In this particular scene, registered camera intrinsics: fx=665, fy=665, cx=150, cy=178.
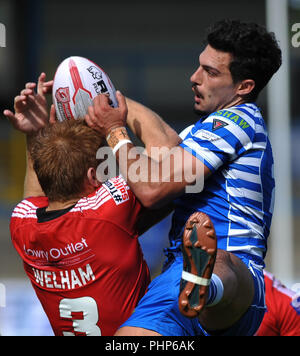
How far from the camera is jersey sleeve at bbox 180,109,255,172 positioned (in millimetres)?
2918

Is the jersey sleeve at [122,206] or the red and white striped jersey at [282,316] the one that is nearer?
the jersey sleeve at [122,206]

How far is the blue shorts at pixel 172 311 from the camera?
110 inches

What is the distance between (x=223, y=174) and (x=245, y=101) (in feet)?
1.45

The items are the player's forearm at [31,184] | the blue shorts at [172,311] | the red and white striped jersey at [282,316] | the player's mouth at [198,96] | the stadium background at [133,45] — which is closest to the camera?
the blue shorts at [172,311]

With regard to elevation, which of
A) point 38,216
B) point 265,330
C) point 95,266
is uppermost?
point 38,216

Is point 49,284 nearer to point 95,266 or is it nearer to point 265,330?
point 95,266

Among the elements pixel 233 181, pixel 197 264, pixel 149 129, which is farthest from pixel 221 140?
pixel 197 264

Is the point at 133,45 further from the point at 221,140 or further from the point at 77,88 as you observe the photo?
the point at 221,140

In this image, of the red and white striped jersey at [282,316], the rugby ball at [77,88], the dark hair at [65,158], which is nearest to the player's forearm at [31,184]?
the rugby ball at [77,88]

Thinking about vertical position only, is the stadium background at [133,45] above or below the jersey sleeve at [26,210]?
Result: below

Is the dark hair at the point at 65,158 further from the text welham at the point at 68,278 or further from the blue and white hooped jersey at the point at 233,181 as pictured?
the blue and white hooped jersey at the point at 233,181

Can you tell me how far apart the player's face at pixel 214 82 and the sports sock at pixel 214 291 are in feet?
3.02
